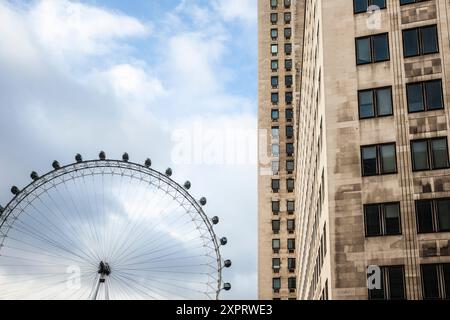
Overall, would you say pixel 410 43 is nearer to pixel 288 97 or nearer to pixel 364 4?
pixel 364 4

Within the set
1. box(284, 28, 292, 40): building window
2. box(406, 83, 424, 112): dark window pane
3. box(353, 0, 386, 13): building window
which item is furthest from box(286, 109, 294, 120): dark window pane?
box(406, 83, 424, 112): dark window pane

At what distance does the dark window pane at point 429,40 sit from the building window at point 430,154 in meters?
6.98

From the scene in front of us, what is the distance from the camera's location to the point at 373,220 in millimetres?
46875

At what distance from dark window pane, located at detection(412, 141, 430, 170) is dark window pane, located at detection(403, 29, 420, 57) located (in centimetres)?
699

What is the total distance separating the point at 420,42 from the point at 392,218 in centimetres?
1353

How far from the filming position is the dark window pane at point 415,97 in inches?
1893

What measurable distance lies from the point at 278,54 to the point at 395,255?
84.0m

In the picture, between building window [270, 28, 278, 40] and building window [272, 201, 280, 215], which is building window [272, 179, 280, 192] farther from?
building window [270, 28, 278, 40]

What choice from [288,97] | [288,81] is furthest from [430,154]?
[288,81]

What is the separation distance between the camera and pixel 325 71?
5162 centimetres

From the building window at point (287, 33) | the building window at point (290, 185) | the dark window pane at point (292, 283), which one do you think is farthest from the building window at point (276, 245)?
the building window at point (287, 33)

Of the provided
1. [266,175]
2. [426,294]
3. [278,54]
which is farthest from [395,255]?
[278,54]
